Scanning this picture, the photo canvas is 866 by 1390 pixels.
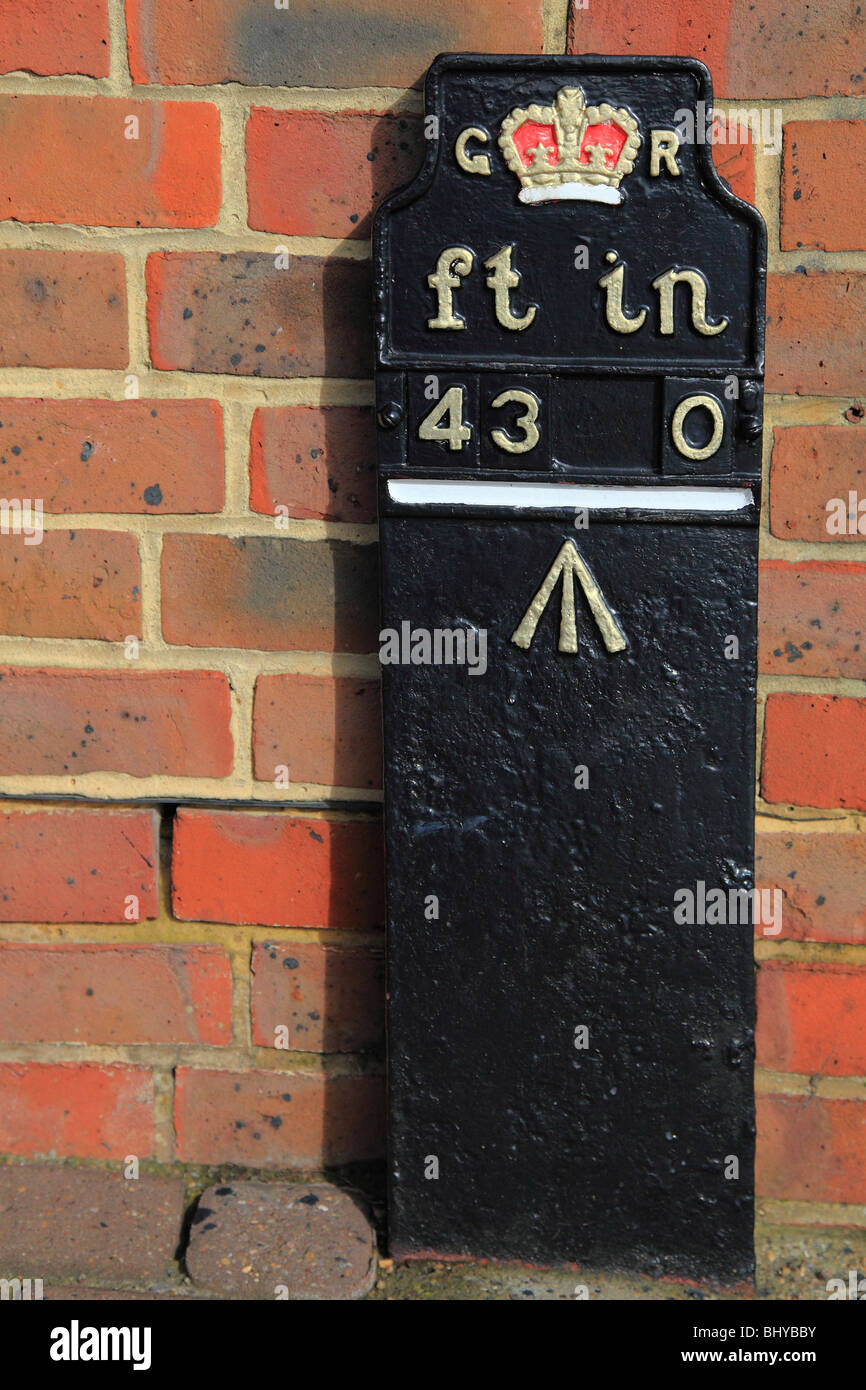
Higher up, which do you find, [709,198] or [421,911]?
[709,198]

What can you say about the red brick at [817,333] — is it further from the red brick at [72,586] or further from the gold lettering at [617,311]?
the red brick at [72,586]

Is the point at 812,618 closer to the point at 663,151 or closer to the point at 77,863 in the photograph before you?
the point at 663,151

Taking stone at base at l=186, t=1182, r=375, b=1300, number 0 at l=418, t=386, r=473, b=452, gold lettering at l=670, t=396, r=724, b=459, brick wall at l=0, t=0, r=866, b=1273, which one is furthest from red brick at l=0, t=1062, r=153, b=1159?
gold lettering at l=670, t=396, r=724, b=459

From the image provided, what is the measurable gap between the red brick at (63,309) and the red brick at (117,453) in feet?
0.14

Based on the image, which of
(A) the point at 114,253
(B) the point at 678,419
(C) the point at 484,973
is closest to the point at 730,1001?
(C) the point at 484,973

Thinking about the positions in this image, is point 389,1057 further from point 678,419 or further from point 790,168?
point 790,168

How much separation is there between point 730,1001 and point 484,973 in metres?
0.22

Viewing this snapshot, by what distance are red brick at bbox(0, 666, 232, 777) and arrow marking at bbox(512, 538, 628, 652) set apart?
1.00 ft

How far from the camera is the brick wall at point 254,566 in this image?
96 cm

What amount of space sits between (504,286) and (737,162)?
0.81 ft

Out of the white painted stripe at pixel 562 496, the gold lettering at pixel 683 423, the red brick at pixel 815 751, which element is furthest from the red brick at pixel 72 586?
the red brick at pixel 815 751

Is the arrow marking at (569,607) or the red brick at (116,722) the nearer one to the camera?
the arrow marking at (569,607)

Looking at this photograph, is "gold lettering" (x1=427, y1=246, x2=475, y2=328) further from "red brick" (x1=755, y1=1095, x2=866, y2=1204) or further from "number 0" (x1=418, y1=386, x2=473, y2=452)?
"red brick" (x1=755, y1=1095, x2=866, y2=1204)

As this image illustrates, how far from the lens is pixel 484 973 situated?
38.3 inches
